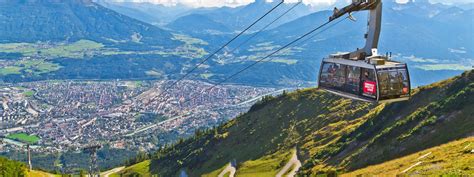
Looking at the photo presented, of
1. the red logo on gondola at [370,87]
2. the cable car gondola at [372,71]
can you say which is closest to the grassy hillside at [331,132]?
the cable car gondola at [372,71]

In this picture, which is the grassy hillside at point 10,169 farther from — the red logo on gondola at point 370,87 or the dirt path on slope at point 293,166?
the red logo on gondola at point 370,87

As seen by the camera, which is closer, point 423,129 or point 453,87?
point 423,129

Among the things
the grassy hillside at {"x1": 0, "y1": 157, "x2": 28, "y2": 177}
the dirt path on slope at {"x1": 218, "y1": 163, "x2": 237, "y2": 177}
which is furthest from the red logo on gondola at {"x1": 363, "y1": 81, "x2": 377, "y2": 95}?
Answer: the dirt path on slope at {"x1": 218, "y1": 163, "x2": 237, "y2": 177}

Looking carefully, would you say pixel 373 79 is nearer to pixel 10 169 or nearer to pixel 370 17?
pixel 370 17

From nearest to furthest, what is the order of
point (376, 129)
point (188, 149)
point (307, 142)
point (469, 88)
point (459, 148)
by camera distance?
point (459, 148) → point (469, 88) → point (376, 129) → point (307, 142) → point (188, 149)

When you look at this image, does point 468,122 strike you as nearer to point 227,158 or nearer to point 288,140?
point 288,140

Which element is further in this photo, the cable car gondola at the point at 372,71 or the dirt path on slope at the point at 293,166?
the dirt path on slope at the point at 293,166

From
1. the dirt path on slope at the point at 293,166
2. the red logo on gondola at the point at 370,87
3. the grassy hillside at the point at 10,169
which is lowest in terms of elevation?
the dirt path on slope at the point at 293,166

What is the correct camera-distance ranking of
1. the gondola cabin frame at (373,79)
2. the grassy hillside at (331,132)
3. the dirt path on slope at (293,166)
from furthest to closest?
the dirt path on slope at (293,166), the grassy hillside at (331,132), the gondola cabin frame at (373,79)

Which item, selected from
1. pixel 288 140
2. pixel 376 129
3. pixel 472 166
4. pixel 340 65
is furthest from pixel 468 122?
pixel 288 140
